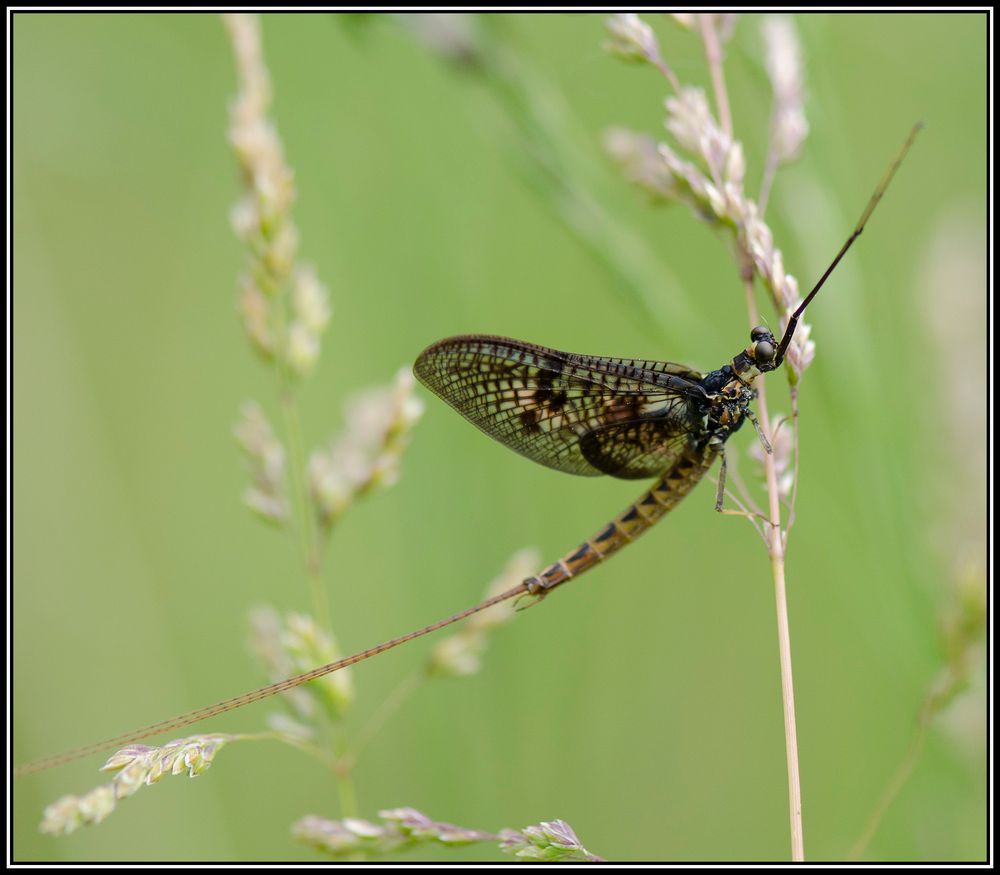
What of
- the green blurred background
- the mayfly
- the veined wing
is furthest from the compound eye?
the green blurred background

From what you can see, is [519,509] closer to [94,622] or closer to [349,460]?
[349,460]

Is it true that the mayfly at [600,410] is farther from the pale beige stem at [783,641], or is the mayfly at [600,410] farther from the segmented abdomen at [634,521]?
the pale beige stem at [783,641]

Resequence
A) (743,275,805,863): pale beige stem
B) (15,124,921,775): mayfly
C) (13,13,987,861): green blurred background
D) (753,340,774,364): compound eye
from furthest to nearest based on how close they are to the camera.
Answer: (13,13,987,861): green blurred background → (15,124,921,775): mayfly → (753,340,774,364): compound eye → (743,275,805,863): pale beige stem

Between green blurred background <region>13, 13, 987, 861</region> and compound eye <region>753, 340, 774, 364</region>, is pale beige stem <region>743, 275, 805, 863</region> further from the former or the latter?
green blurred background <region>13, 13, 987, 861</region>

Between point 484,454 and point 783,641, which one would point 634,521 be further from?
point 484,454

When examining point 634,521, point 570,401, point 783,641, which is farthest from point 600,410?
point 783,641
